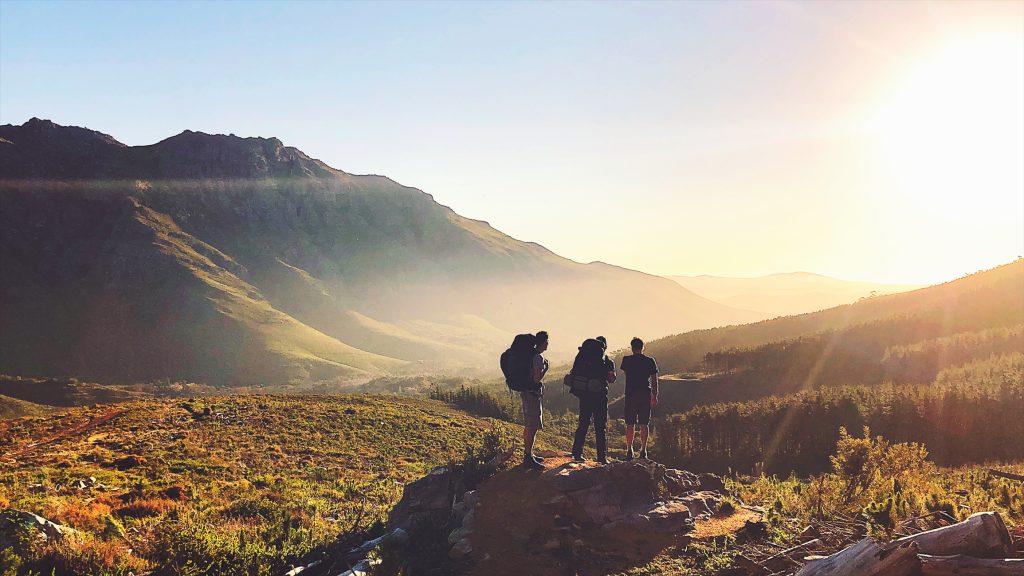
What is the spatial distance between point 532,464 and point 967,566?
7974 mm

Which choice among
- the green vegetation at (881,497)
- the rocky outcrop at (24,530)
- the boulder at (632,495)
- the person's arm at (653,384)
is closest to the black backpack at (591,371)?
the person's arm at (653,384)

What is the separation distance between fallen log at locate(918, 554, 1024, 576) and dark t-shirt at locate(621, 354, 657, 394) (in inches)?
280

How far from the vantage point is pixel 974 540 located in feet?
20.2

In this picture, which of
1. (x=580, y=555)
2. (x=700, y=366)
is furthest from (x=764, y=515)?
(x=700, y=366)

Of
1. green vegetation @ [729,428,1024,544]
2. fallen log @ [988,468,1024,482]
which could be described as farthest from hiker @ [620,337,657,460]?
fallen log @ [988,468,1024,482]

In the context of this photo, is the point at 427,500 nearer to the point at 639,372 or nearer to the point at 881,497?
the point at 639,372

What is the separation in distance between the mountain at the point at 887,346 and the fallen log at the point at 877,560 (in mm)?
34538

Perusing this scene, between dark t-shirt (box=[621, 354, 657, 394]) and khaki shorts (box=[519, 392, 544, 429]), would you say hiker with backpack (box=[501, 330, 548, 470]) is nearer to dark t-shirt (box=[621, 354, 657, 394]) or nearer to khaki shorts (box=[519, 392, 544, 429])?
khaki shorts (box=[519, 392, 544, 429])

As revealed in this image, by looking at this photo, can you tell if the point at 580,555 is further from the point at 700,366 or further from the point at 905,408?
the point at 700,366

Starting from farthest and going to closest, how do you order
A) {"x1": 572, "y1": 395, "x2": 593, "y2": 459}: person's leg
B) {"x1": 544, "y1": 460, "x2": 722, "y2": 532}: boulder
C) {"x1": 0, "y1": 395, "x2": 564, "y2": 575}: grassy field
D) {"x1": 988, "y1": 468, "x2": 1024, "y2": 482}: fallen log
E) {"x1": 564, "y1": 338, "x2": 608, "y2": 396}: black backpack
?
{"x1": 988, "y1": 468, "x2": 1024, "y2": 482}: fallen log < {"x1": 572, "y1": 395, "x2": 593, "y2": 459}: person's leg < {"x1": 564, "y1": 338, "x2": 608, "y2": 396}: black backpack < {"x1": 544, "y1": 460, "x2": 722, "y2": 532}: boulder < {"x1": 0, "y1": 395, "x2": 564, "y2": 575}: grassy field

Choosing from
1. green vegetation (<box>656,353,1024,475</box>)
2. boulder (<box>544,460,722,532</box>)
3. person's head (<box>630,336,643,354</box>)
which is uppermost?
person's head (<box>630,336,643,354</box>)

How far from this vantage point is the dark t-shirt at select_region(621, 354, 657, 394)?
42.6ft

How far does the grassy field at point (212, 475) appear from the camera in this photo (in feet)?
33.1

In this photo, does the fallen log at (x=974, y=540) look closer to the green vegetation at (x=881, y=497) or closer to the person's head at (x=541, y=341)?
the green vegetation at (x=881, y=497)
